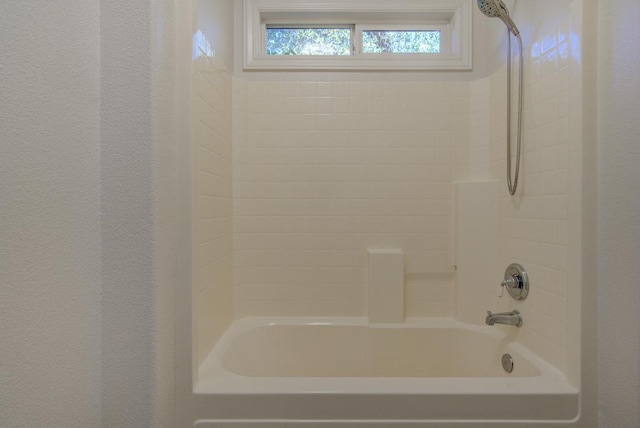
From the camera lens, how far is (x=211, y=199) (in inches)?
58.6

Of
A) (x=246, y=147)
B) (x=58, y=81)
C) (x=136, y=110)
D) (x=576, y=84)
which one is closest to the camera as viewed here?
(x=58, y=81)

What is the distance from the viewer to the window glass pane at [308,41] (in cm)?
198

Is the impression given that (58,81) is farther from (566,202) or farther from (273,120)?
(566,202)

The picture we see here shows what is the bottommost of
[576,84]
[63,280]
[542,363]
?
[542,363]

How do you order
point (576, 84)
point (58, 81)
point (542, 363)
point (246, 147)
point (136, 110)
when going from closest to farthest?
point (58, 81) < point (136, 110) < point (576, 84) < point (542, 363) < point (246, 147)

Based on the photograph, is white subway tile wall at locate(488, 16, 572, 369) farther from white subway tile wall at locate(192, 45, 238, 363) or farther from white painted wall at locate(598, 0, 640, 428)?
white subway tile wall at locate(192, 45, 238, 363)

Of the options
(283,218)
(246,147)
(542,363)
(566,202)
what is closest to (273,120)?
(246,147)

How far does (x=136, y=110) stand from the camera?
972 mm

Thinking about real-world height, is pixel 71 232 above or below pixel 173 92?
below

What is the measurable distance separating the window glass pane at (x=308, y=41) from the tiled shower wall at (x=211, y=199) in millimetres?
435

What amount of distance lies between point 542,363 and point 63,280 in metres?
1.68

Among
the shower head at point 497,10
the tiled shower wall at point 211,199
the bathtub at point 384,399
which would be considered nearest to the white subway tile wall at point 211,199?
the tiled shower wall at point 211,199

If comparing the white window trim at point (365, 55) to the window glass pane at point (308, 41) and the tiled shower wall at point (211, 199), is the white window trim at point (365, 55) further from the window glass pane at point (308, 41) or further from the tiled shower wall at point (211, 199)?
the tiled shower wall at point (211, 199)

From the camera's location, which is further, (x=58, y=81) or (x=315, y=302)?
(x=315, y=302)
